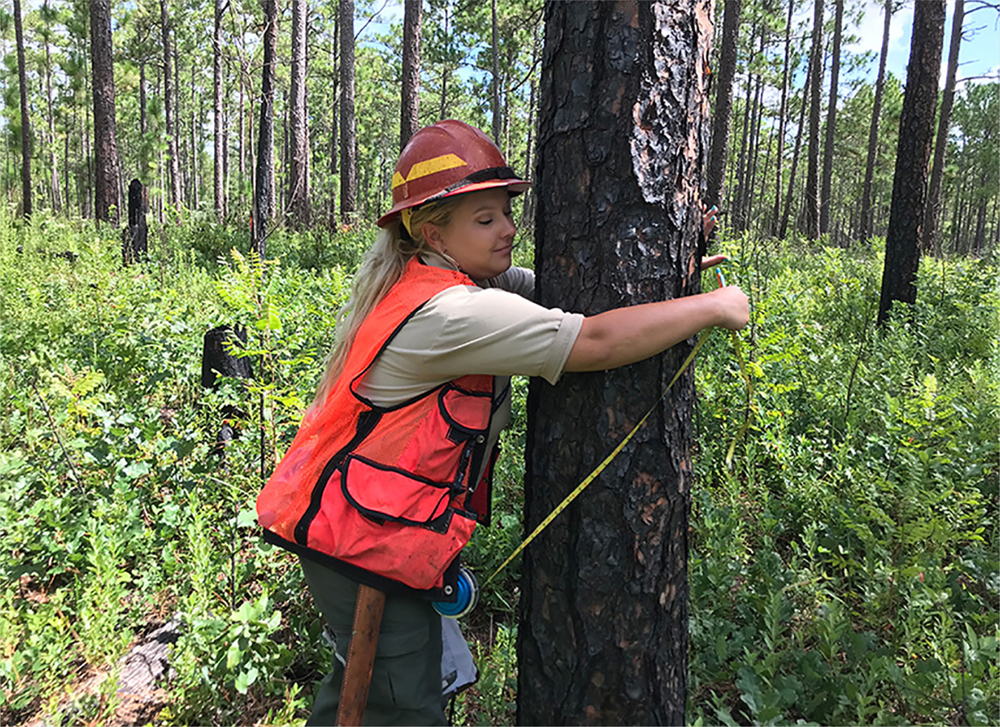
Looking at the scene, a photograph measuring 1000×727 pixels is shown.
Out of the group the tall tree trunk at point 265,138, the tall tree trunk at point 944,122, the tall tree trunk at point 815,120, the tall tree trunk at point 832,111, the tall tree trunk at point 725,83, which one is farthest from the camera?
the tall tree trunk at point 832,111

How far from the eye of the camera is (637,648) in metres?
1.68

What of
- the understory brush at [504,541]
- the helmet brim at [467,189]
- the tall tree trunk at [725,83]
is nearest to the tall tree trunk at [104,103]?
the understory brush at [504,541]

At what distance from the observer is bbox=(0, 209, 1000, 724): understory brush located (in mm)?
2264

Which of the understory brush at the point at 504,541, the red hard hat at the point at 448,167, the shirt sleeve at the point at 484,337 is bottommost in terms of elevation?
the understory brush at the point at 504,541

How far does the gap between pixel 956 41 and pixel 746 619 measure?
21.7 meters

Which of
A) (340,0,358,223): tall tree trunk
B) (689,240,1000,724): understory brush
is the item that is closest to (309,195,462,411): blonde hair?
(689,240,1000,724): understory brush

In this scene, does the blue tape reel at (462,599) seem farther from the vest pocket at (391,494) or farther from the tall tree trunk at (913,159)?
the tall tree trunk at (913,159)

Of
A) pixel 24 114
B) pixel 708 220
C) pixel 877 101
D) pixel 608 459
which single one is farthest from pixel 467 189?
pixel 24 114

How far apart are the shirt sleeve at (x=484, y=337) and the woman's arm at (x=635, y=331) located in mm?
41

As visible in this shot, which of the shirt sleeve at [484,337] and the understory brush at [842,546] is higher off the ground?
the shirt sleeve at [484,337]

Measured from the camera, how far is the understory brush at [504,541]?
7.43ft

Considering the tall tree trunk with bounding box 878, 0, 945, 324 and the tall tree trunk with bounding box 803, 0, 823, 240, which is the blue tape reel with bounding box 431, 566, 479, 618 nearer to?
the tall tree trunk with bounding box 878, 0, 945, 324

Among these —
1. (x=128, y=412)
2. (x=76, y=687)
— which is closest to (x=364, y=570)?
(x=76, y=687)

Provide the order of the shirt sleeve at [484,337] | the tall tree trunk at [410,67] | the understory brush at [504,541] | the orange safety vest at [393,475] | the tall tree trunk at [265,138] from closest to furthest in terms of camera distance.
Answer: the shirt sleeve at [484,337], the orange safety vest at [393,475], the understory brush at [504,541], the tall tree trunk at [265,138], the tall tree trunk at [410,67]
